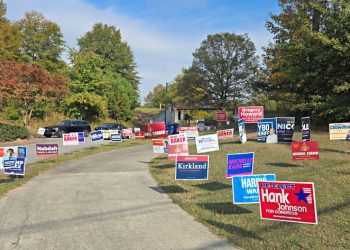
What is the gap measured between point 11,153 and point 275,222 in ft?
30.0

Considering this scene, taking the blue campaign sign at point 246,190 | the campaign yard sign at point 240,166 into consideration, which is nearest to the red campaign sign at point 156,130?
the campaign yard sign at point 240,166

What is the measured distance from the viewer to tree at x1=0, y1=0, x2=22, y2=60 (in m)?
47.1

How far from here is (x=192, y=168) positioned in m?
10.1

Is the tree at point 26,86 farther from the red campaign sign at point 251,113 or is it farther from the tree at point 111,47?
the tree at point 111,47

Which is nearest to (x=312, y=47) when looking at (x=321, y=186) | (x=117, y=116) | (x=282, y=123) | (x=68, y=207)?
(x=282, y=123)

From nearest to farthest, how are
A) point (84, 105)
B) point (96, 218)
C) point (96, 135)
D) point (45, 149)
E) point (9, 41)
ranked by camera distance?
point (96, 218), point (45, 149), point (96, 135), point (9, 41), point (84, 105)

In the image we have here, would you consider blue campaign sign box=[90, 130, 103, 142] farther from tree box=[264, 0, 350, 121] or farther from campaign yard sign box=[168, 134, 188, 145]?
tree box=[264, 0, 350, 121]

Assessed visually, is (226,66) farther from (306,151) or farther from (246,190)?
(246,190)

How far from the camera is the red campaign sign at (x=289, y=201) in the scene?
544 centimetres

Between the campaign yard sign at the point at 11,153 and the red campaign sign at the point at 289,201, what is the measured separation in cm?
905

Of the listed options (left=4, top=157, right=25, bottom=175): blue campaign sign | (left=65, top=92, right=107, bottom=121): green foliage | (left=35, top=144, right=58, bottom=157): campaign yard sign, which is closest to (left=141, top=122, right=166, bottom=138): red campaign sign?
(left=35, top=144, right=58, bottom=157): campaign yard sign

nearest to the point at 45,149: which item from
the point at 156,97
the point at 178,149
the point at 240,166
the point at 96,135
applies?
the point at 178,149

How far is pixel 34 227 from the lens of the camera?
7.09 meters

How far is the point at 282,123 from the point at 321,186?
11.7 metres
